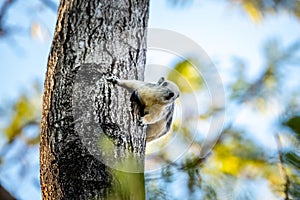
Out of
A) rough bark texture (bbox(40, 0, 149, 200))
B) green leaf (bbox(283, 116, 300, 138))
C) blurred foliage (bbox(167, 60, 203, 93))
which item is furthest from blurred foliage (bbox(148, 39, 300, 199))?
blurred foliage (bbox(167, 60, 203, 93))

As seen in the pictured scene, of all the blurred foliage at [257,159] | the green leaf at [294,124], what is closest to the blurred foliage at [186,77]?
the blurred foliage at [257,159]

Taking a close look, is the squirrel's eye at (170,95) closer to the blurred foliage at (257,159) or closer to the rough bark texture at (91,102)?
the rough bark texture at (91,102)

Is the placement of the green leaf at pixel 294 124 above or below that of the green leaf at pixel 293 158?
above

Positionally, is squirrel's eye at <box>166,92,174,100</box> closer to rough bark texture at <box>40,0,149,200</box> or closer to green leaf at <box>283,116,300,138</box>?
rough bark texture at <box>40,0,149,200</box>

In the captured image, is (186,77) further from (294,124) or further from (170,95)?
(294,124)

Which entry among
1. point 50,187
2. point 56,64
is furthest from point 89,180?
point 56,64

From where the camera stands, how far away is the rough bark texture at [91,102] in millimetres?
1184

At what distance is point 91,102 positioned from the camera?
133 cm

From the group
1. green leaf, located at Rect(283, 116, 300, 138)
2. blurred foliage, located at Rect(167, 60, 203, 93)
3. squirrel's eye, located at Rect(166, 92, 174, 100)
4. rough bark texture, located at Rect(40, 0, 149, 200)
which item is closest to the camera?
green leaf, located at Rect(283, 116, 300, 138)

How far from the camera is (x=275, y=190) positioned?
1.69 feet

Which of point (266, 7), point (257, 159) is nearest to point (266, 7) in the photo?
point (266, 7)

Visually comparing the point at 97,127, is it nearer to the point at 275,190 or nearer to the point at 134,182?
the point at 134,182

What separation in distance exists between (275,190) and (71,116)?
2.81ft

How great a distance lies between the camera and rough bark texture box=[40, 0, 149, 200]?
1184 millimetres
